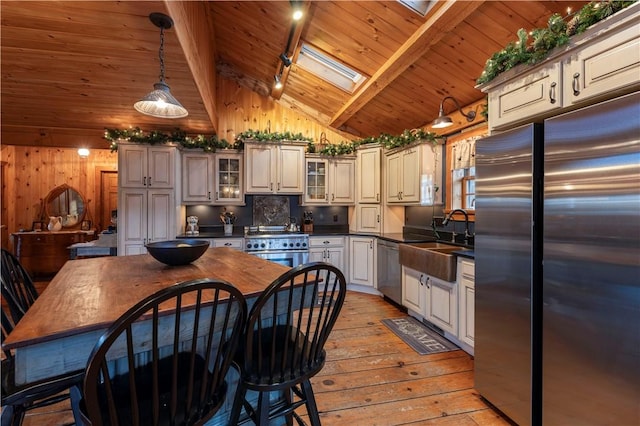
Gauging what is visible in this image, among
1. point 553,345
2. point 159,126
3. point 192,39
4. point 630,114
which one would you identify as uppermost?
point 192,39

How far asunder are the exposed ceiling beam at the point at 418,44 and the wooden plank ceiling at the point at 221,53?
12 mm

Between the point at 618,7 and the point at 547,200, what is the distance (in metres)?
0.89

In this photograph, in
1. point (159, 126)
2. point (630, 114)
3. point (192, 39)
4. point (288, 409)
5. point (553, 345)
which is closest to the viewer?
point (630, 114)

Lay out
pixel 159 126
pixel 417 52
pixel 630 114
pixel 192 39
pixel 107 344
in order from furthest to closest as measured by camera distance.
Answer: pixel 159 126
pixel 417 52
pixel 192 39
pixel 630 114
pixel 107 344

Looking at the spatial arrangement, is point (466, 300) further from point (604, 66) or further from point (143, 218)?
point (143, 218)

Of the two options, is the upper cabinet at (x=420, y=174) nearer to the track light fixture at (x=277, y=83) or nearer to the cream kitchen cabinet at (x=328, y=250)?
the cream kitchen cabinet at (x=328, y=250)

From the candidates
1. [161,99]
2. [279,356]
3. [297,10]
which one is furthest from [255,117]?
[279,356]

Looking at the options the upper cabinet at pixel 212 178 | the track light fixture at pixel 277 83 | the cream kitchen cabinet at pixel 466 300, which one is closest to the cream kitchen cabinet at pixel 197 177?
the upper cabinet at pixel 212 178

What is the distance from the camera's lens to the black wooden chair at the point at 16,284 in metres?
1.49

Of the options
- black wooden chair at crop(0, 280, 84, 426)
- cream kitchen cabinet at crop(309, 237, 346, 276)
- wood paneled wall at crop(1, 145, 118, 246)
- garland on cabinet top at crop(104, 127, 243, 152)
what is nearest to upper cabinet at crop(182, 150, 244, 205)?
garland on cabinet top at crop(104, 127, 243, 152)

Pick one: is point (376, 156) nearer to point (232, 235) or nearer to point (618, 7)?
point (232, 235)

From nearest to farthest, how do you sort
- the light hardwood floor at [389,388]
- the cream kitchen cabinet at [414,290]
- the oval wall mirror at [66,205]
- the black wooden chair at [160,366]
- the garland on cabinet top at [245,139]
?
the black wooden chair at [160,366], the light hardwood floor at [389,388], the cream kitchen cabinet at [414,290], the garland on cabinet top at [245,139], the oval wall mirror at [66,205]

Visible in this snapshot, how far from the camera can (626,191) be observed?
126cm

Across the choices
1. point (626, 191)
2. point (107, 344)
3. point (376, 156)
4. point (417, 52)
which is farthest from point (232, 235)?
point (626, 191)
